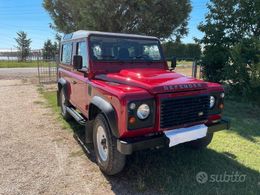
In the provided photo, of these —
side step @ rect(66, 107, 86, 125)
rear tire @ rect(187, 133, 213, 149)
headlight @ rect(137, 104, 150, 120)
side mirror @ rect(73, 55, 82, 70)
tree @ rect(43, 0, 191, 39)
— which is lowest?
rear tire @ rect(187, 133, 213, 149)

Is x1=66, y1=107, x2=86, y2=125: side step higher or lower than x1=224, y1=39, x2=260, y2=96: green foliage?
lower

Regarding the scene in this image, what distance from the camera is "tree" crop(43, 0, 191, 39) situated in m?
10.9

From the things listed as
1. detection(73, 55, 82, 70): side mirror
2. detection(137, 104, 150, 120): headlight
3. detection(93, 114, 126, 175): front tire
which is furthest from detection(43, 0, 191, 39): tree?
detection(137, 104, 150, 120): headlight

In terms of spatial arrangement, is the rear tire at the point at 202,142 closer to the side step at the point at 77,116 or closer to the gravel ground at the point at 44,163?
the gravel ground at the point at 44,163

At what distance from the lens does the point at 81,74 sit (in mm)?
4797

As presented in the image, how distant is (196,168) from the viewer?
3.98 metres

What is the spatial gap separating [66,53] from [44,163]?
2.98 metres

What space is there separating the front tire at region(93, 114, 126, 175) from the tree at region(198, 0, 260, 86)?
5336 millimetres

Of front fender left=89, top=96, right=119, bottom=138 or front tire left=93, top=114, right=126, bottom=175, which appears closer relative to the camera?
front fender left=89, top=96, right=119, bottom=138

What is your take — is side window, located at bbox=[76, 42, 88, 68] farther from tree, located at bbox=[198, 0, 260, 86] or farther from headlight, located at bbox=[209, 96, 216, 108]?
tree, located at bbox=[198, 0, 260, 86]

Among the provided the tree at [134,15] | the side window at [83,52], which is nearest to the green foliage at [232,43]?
the tree at [134,15]

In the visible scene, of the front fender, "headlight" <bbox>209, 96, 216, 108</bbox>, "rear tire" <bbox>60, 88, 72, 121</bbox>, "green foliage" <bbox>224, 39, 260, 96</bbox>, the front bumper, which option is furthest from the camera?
"green foliage" <bbox>224, 39, 260, 96</bbox>

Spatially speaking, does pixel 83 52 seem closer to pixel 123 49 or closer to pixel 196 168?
pixel 123 49

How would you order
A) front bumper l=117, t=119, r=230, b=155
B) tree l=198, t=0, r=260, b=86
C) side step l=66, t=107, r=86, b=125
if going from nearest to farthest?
front bumper l=117, t=119, r=230, b=155 < side step l=66, t=107, r=86, b=125 < tree l=198, t=0, r=260, b=86
